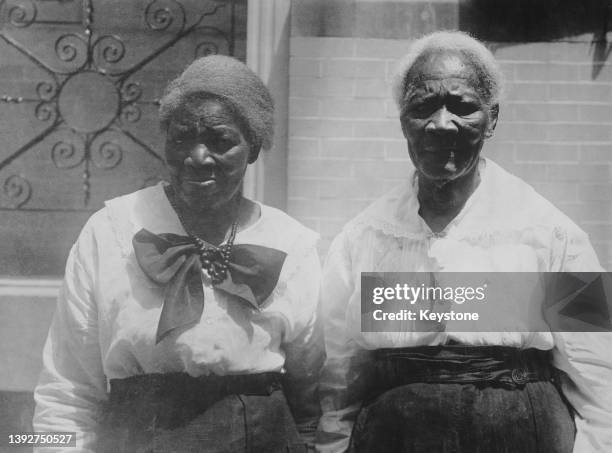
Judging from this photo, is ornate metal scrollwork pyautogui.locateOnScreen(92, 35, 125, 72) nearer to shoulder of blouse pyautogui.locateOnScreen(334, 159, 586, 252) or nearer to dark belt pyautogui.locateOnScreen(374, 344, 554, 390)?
shoulder of blouse pyautogui.locateOnScreen(334, 159, 586, 252)

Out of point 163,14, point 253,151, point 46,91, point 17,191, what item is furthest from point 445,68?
point 17,191

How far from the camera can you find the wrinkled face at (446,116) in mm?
1662

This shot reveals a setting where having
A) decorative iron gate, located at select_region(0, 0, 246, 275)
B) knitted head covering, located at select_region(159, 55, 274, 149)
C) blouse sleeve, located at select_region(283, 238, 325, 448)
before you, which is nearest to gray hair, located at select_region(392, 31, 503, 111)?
knitted head covering, located at select_region(159, 55, 274, 149)

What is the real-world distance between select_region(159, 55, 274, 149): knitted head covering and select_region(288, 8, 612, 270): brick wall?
0.39 metres

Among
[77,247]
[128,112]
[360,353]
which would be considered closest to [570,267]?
[360,353]

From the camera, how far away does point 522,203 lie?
1.72 metres

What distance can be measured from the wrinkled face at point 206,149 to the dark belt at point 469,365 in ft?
1.68

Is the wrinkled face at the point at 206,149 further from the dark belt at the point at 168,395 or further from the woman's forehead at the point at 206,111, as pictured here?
the dark belt at the point at 168,395

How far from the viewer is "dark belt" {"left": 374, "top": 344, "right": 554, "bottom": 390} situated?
1.62m

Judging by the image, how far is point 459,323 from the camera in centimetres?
165

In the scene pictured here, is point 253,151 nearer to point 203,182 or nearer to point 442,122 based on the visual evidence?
point 203,182

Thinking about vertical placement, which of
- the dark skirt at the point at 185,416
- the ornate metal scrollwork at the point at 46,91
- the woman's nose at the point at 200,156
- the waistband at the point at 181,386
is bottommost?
the dark skirt at the point at 185,416

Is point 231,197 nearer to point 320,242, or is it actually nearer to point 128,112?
point 320,242

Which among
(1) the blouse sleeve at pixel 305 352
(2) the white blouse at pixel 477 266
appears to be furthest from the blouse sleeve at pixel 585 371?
(1) the blouse sleeve at pixel 305 352
